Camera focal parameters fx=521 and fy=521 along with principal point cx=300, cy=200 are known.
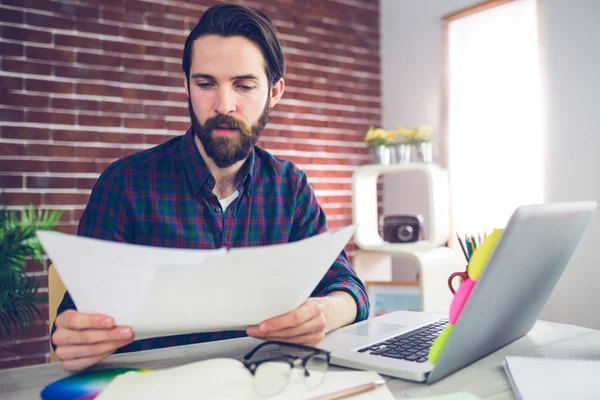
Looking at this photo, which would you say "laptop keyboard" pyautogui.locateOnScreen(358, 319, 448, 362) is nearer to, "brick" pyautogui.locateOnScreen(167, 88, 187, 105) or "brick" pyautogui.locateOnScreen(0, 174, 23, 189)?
"brick" pyautogui.locateOnScreen(0, 174, 23, 189)

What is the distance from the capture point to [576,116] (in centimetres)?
265

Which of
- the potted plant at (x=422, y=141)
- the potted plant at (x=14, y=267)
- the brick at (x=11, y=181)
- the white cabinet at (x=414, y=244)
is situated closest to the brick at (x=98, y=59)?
the brick at (x=11, y=181)

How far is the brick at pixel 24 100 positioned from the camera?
2457 mm

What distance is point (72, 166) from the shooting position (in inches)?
104

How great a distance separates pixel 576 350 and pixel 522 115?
218 cm

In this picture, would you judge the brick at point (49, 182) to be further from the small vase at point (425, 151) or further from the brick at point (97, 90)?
the small vase at point (425, 151)

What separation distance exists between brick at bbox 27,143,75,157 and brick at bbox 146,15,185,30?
0.83 metres

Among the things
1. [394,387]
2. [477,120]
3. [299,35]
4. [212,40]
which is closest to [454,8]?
[477,120]

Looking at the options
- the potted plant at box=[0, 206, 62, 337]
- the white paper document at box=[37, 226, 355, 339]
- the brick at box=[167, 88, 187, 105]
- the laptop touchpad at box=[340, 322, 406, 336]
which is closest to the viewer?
the white paper document at box=[37, 226, 355, 339]

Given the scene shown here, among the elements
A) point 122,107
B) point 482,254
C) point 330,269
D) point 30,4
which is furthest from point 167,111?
point 482,254

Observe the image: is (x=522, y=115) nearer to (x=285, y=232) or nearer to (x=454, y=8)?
(x=454, y=8)

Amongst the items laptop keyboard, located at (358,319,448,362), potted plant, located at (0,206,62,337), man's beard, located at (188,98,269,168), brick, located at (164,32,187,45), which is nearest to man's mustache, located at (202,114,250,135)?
man's beard, located at (188,98,269,168)

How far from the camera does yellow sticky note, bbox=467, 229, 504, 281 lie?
2.23 ft

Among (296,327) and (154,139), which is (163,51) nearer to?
(154,139)
